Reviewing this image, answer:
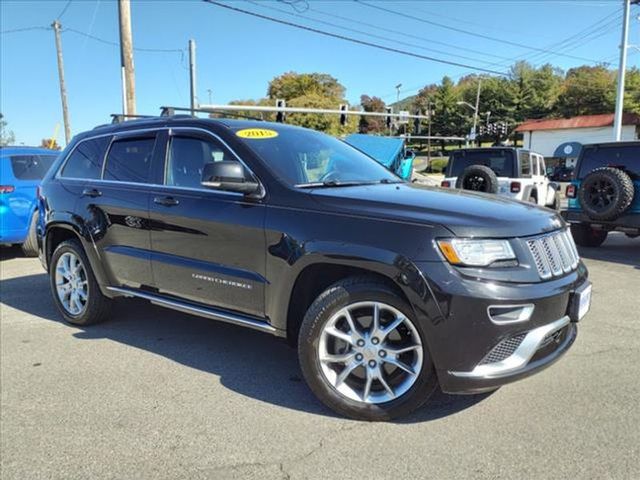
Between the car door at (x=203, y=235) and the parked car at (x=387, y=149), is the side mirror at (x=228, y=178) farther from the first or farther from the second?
the parked car at (x=387, y=149)

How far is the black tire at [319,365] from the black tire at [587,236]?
7508mm

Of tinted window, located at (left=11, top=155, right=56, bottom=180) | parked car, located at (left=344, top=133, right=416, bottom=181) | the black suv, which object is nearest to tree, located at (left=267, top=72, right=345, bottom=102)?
parked car, located at (left=344, top=133, right=416, bottom=181)

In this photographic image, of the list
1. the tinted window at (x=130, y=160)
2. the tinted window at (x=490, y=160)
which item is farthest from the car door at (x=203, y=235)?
the tinted window at (x=490, y=160)

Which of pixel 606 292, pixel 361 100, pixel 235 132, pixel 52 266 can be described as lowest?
pixel 606 292

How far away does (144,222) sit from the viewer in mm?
4160

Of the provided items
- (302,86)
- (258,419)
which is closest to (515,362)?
(258,419)

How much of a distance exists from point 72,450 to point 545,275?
9.12 ft

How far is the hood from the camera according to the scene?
112 inches

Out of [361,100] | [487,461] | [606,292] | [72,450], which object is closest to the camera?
[487,461]

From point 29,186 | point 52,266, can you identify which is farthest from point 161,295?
point 29,186

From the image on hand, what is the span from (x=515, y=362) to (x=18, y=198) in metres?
7.98

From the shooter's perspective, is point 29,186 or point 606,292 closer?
point 606,292

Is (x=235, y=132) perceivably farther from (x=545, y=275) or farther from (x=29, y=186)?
(x=29, y=186)

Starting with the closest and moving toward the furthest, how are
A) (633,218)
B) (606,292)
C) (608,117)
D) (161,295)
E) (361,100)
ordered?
(161,295)
(606,292)
(633,218)
(608,117)
(361,100)
